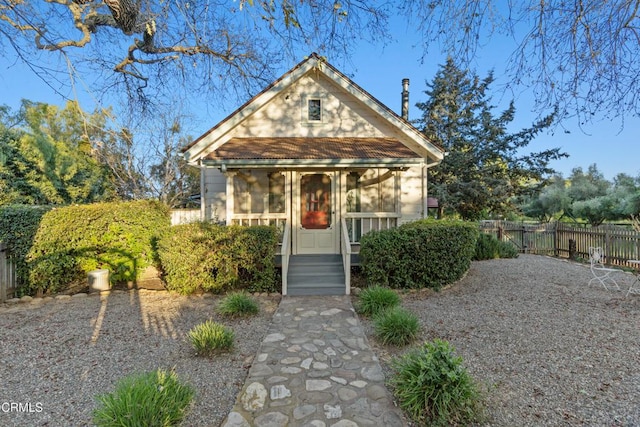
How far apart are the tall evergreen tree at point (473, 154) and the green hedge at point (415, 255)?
11475 mm

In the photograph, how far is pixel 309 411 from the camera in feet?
9.63

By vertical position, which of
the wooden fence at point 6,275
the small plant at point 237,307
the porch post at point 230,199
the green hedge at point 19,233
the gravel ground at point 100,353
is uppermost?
the porch post at point 230,199

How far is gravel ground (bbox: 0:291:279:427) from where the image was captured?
3088 millimetres

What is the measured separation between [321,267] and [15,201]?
53.3ft

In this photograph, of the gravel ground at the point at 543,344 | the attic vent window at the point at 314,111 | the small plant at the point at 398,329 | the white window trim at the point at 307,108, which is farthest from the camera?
the attic vent window at the point at 314,111

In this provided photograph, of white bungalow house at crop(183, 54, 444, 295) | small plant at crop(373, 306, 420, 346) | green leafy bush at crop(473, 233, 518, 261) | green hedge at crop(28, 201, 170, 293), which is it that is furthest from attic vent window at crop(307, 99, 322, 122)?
green leafy bush at crop(473, 233, 518, 261)

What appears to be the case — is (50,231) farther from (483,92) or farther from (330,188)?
(483,92)

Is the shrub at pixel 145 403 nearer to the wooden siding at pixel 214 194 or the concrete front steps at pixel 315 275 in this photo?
the concrete front steps at pixel 315 275

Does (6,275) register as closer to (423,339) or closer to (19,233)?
(19,233)

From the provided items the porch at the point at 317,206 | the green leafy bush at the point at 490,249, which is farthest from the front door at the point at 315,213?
the green leafy bush at the point at 490,249

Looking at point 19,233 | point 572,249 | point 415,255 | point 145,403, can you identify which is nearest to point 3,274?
point 19,233

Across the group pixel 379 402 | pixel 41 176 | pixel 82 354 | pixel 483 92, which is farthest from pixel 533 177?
pixel 41 176

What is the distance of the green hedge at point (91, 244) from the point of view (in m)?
7.01

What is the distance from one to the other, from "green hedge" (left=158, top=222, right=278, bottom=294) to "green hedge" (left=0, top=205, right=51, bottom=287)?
9.43 feet
